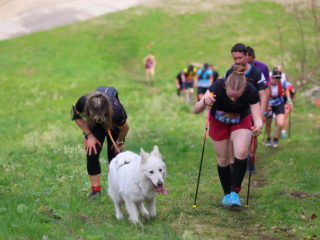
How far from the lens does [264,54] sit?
122 ft

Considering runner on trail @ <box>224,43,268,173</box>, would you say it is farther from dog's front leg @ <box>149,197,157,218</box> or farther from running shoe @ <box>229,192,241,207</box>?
dog's front leg @ <box>149,197,157,218</box>

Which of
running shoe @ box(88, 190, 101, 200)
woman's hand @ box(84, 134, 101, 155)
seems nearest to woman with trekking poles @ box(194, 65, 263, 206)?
woman's hand @ box(84, 134, 101, 155)

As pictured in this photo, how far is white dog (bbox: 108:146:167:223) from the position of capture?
608 cm

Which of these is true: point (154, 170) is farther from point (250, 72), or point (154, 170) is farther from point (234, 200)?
point (250, 72)

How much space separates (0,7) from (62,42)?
524 centimetres

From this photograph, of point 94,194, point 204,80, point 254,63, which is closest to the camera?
point 94,194

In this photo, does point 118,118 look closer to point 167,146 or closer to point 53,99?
point 167,146

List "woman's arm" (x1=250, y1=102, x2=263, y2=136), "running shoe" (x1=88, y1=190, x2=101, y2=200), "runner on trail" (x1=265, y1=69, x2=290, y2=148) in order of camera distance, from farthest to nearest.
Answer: "runner on trail" (x1=265, y1=69, x2=290, y2=148)
"running shoe" (x1=88, y1=190, x2=101, y2=200)
"woman's arm" (x1=250, y1=102, x2=263, y2=136)

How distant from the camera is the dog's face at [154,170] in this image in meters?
6.02

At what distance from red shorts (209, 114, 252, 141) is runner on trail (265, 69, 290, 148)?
637 centimetres

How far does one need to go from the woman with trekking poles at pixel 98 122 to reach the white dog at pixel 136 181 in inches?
26.7

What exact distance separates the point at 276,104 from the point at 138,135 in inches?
159

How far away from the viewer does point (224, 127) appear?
7.59 metres

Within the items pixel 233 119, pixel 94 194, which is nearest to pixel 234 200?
pixel 233 119
